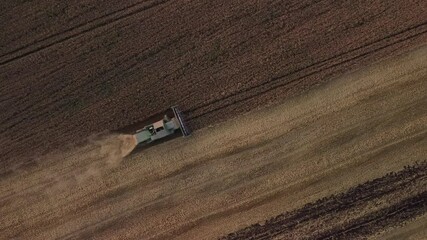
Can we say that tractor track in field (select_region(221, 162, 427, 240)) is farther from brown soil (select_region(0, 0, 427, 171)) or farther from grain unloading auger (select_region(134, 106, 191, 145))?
grain unloading auger (select_region(134, 106, 191, 145))

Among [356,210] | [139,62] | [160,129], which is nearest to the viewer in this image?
[160,129]

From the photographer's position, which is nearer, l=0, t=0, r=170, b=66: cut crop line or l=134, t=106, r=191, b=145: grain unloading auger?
l=134, t=106, r=191, b=145: grain unloading auger

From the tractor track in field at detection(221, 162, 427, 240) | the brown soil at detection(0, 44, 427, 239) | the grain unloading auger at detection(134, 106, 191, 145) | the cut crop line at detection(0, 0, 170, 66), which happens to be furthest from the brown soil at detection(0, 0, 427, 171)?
the tractor track in field at detection(221, 162, 427, 240)

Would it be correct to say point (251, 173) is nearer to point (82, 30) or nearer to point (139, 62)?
point (139, 62)

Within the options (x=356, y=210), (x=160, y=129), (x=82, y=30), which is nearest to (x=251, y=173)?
(x=160, y=129)

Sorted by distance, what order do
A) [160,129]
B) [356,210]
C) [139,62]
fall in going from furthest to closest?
[139,62] → [356,210] → [160,129]

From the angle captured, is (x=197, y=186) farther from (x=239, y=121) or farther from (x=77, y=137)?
(x=77, y=137)
